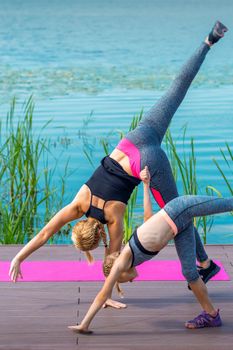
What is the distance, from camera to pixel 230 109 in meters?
15.6

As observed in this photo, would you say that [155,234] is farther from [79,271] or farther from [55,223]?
[79,271]

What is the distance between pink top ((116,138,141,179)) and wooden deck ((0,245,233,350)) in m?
0.73

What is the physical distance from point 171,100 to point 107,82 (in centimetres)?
1350

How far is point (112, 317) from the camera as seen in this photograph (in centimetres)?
579

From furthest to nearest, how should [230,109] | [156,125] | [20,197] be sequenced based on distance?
[230,109] < [20,197] < [156,125]

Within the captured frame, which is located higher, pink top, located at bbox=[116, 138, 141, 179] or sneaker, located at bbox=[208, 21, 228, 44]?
sneaker, located at bbox=[208, 21, 228, 44]

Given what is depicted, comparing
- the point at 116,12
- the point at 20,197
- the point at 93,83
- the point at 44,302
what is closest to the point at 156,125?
the point at 44,302

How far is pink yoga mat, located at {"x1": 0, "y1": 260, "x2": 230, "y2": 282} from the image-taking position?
6.48m

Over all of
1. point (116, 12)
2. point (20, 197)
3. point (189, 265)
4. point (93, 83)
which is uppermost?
point (189, 265)

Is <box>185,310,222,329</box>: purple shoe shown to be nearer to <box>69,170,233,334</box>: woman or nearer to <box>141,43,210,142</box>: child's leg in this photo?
<box>69,170,233,334</box>: woman

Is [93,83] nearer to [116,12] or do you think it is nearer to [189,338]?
[189,338]

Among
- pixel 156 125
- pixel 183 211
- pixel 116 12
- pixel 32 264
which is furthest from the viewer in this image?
pixel 116 12

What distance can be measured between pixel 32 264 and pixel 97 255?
0.44 m

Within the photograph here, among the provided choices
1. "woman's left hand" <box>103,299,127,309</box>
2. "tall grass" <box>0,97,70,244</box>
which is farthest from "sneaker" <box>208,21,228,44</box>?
"tall grass" <box>0,97,70,244</box>
